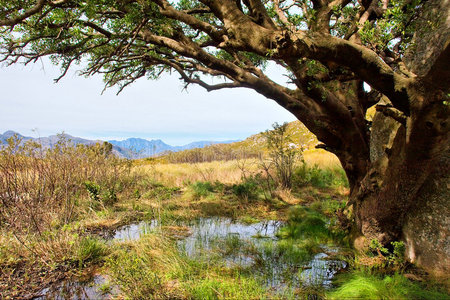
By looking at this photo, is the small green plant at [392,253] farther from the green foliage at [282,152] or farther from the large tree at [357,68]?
the green foliage at [282,152]

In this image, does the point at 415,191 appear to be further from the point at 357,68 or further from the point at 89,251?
the point at 89,251

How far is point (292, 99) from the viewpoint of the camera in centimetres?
532

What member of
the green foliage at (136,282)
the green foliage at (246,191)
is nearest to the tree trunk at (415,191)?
the green foliage at (136,282)

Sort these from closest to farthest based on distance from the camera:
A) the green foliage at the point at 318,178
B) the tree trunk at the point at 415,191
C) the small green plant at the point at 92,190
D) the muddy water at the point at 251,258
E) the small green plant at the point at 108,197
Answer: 1. the tree trunk at the point at 415,191
2. the muddy water at the point at 251,258
3. the small green plant at the point at 92,190
4. the small green plant at the point at 108,197
5. the green foliage at the point at 318,178

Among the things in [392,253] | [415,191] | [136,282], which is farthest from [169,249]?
[415,191]

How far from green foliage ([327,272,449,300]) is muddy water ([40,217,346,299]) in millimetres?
426

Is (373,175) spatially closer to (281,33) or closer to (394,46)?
(394,46)

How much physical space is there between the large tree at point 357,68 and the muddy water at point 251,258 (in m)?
1.18

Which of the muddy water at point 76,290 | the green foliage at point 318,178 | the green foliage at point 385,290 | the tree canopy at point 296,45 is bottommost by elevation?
Answer: the muddy water at point 76,290

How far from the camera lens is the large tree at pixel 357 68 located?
301 centimetres

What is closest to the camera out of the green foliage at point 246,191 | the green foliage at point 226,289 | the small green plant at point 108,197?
the green foliage at point 226,289

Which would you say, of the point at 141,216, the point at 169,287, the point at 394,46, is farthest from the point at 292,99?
the point at 141,216

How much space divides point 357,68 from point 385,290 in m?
2.49

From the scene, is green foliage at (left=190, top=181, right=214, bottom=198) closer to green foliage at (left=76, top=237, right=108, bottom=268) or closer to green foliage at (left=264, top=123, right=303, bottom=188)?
green foliage at (left=264, top=123, right=303, bottom=188)
